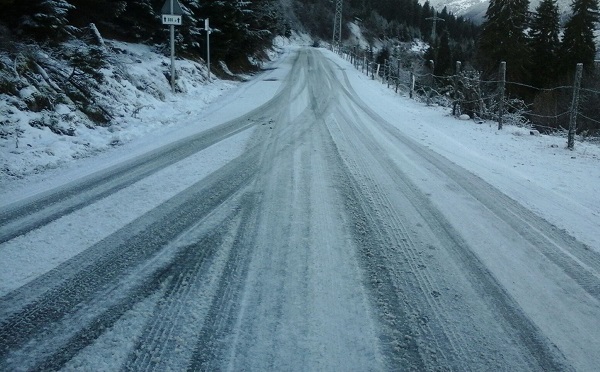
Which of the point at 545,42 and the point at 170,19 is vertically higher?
the point at 545,42

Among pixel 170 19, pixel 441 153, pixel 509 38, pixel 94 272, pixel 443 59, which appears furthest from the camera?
pixel 443 59

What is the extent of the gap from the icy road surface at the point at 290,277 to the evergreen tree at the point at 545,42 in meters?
40.3

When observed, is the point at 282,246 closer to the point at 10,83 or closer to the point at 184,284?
the point at 184,284

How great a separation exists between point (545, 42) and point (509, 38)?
8171mm

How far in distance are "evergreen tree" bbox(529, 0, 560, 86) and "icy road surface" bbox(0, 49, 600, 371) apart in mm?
40300

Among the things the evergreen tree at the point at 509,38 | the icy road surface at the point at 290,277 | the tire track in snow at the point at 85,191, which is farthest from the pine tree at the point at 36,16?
the evergreen tree at the point at 509,38

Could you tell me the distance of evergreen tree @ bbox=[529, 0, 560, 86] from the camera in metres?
→ 38.5

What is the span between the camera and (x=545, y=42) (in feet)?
130

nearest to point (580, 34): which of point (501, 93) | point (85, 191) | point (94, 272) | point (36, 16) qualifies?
point (501, 93)

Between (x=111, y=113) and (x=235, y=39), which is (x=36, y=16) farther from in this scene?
(x=235, y=39)

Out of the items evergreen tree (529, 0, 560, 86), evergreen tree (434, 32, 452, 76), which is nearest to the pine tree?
evergreen tree (529, 0, 560, 86)

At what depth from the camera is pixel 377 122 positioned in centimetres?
1008

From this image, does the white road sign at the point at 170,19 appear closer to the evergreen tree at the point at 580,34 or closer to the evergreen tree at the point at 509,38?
the evergreen tree at the point at 509,38

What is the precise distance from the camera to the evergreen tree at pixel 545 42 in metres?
38.5
